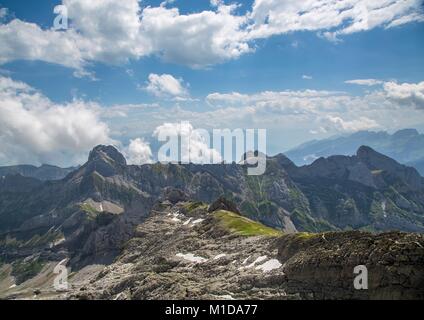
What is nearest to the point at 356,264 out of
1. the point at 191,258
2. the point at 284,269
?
the point at 284,269

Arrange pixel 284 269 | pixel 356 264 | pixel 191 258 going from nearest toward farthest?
pixel 356 264 → pixel 284 269 → pixel 191 258

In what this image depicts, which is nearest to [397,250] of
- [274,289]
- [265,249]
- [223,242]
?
[274,289]

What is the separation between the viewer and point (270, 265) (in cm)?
6956

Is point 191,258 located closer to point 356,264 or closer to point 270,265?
point 270,265

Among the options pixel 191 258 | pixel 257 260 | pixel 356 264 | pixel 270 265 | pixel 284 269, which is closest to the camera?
pixel 356 264

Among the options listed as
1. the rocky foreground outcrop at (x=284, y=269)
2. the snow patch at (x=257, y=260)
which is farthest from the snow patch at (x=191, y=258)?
the snow patch at (x=257, y=260)

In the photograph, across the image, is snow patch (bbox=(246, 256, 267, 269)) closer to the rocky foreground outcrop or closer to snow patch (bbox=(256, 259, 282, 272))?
the rocky foreground outcrop

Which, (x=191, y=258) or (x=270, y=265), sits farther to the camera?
(x=191, y=258)

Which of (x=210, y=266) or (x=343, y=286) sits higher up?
(x=343, y=286)

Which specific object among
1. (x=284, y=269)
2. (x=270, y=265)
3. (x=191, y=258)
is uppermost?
(x=284, y=269)

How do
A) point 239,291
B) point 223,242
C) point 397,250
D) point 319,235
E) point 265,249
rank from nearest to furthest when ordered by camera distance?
point 397,250 < point 239,291 < point 319,235 < point 265,249 < point 223,242
